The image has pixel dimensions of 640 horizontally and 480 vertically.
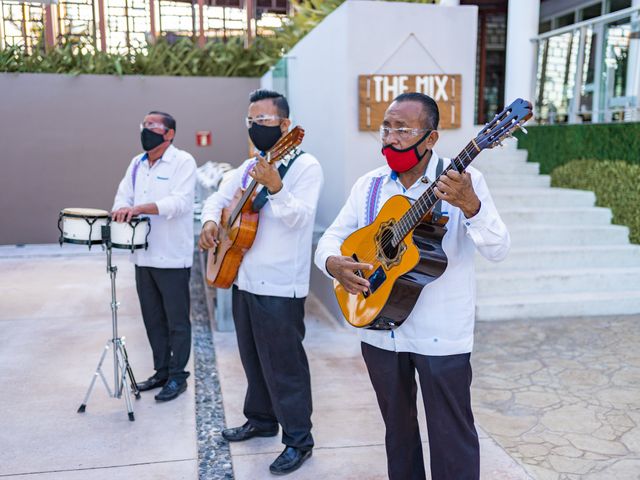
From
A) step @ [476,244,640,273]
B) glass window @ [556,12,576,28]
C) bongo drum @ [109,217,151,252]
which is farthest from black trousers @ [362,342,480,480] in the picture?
glass window @ [556,12,576,28]

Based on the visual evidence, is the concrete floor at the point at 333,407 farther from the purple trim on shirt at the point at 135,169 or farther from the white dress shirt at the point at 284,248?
the purple trim on shirt at the point at 135,169

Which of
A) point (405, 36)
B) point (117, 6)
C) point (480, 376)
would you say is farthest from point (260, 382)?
point (117, 6)

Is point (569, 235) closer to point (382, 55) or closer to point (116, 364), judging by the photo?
→ point (382, 55)

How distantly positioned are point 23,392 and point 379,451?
252 cm

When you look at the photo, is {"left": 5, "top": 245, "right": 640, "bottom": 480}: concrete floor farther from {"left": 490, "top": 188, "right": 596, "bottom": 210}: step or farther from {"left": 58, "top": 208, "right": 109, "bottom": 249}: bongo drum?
{"left": 490, "top": 188, "right": 596, "bottom": 210}: step

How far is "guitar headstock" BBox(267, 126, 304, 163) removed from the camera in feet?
9.37

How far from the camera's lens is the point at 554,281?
252 inches

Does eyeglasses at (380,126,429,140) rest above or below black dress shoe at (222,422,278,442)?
above

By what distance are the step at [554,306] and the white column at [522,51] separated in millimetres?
4588

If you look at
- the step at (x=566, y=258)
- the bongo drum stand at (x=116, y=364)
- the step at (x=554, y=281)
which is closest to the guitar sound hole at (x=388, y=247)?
the bongo drum stand at (x=116, y=364)

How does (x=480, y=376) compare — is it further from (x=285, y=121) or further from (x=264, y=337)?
(x=285, y=121)

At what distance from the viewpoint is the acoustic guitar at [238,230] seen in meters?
2.99

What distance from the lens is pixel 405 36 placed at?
5.54m

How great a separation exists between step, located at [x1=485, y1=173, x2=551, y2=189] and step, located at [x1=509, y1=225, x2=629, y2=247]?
3.50 ft
